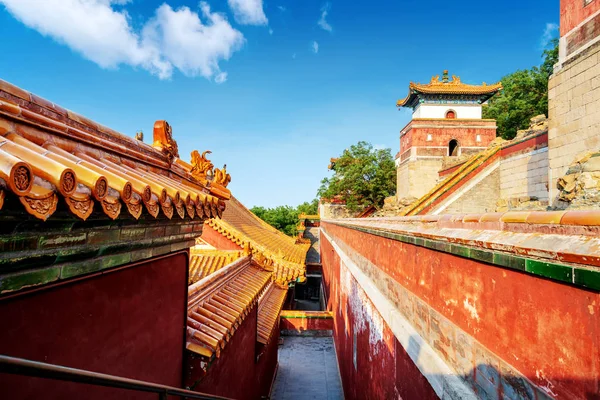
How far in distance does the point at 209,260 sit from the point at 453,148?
17321mm

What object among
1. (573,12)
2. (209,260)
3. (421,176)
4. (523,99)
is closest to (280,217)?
(421,176)

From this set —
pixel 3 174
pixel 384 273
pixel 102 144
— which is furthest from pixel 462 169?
pixel 3 174

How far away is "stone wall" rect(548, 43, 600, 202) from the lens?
220 inches

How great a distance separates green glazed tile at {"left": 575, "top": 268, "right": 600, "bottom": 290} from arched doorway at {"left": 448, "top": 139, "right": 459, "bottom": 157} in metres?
20.2

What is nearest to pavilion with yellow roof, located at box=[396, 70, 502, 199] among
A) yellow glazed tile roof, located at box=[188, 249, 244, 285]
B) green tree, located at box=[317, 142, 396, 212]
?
green tree, located at box=[317, 142, 396, 212]

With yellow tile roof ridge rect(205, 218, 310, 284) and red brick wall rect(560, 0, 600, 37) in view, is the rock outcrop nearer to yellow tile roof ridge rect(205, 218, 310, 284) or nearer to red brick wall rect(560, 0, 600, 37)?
red brick wall rect(560, 0, 600, 37)

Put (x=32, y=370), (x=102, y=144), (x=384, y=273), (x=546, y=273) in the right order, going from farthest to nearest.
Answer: (x=384, y=273)
(x=102, y=144)
(x=546, y=273)
(x=32, y=370)

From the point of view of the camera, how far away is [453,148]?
65.5 feet

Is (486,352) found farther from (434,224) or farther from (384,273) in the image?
(384,273)

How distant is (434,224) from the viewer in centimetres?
307

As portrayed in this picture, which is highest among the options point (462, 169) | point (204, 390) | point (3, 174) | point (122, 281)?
point (462, 169)

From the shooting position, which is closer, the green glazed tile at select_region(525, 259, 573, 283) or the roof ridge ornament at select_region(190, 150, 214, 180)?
the green glazed tile at select_region(525, 259, 573, 283)

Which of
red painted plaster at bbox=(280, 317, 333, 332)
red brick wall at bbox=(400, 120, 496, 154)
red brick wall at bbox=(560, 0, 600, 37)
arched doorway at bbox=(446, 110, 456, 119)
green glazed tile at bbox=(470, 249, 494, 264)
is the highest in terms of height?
arched doorway at bbox=(446, 110, 456, 119)

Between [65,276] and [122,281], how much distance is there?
49 cm
